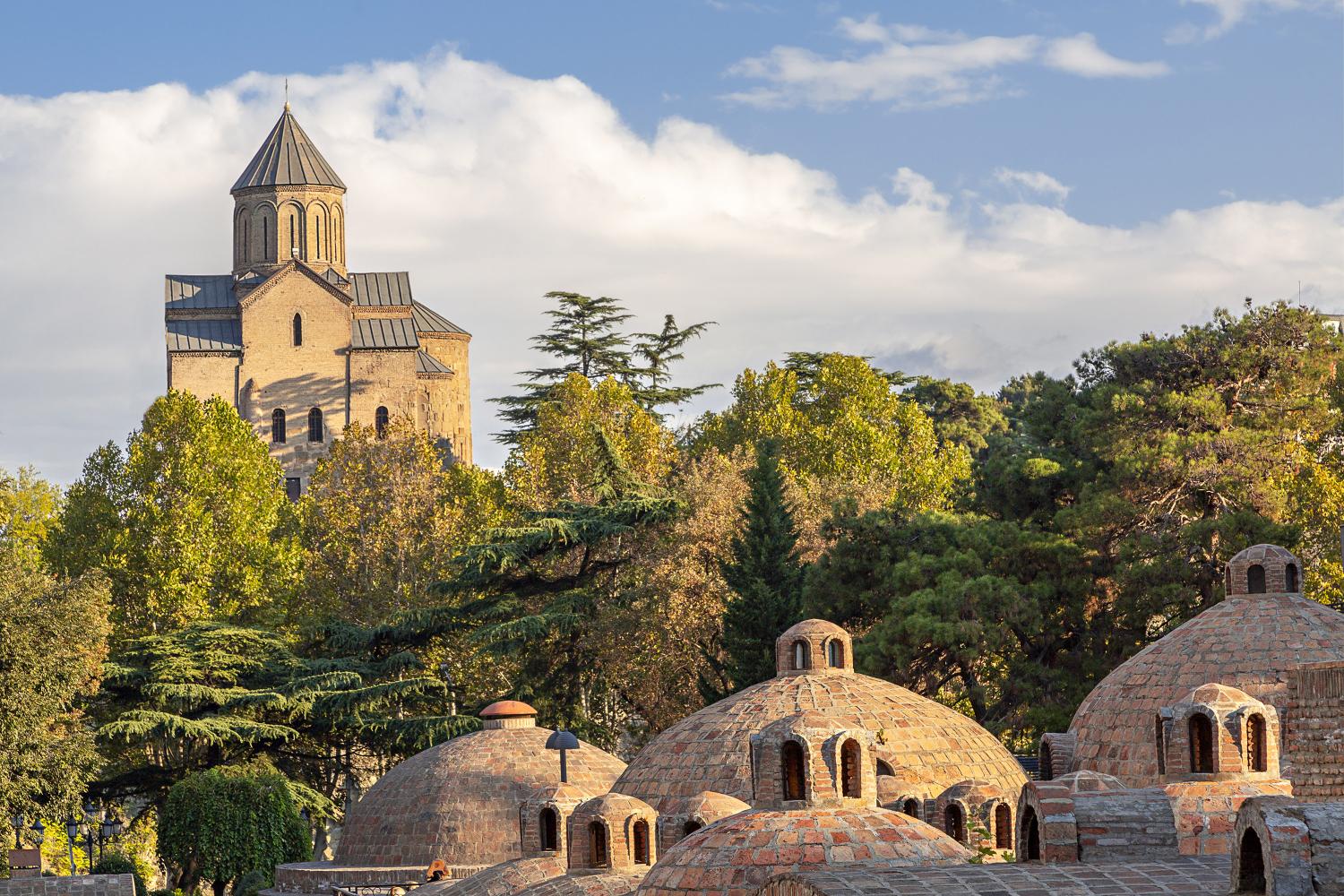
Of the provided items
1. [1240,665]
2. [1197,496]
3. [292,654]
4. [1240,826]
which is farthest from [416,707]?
[1240,826]

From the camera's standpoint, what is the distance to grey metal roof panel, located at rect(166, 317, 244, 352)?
68562 millimetres

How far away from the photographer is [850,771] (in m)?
19.6

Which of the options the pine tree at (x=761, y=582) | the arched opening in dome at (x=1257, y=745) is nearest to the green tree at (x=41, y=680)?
the pine tree at (x=761, y=582)

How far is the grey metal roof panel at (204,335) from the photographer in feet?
225

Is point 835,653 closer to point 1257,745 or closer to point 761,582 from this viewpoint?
point 1257,745

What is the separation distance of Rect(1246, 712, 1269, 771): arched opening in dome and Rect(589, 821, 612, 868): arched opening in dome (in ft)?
25.0

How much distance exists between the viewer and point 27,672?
31844 mm

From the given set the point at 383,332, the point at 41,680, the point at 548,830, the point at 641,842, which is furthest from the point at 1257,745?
the point at 383,332

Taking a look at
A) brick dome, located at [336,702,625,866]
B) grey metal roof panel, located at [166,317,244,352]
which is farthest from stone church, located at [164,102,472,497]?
brick dome, located at [336,702,625,866]

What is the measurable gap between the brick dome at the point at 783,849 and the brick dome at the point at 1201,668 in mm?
7816

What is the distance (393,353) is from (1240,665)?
155 ft

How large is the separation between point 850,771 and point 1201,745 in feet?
18.8

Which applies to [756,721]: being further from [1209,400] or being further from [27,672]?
[1209,400]

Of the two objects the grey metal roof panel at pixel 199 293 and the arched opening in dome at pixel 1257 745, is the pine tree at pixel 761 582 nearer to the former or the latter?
the arched opening in dome at pixel 1257 745
